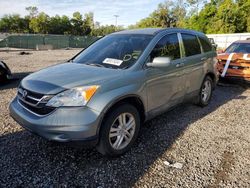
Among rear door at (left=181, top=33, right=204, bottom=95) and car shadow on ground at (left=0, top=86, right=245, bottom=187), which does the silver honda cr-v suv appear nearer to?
rear door at (left=181, top=33, right=204, bottom=95)

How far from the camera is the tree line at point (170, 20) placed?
37.2 m

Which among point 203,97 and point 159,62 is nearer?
point 159,62

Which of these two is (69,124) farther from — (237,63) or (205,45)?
(237,63)

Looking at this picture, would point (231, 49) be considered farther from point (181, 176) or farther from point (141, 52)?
point (181, 176)

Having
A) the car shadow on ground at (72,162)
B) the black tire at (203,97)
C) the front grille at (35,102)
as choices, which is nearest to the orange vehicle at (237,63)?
the black tire at (203,97)

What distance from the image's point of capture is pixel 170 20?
217 feet

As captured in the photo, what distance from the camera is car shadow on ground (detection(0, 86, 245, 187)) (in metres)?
2.69

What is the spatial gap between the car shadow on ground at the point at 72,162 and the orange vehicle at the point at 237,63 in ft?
13.5

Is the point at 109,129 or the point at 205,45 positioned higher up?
the point at 205,45

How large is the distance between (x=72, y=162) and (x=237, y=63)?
614 cm

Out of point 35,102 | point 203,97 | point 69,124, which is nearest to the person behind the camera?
point 69,124

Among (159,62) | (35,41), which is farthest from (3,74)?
(35,41)

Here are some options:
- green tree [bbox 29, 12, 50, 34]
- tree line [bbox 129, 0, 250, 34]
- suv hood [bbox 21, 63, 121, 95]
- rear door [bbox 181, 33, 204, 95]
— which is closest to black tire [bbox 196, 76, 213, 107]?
rear door [bbox 181, 33, 204, 95]

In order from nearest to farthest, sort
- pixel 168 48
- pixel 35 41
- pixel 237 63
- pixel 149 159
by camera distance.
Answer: pixel 149 159 → pixel 168 48 → pixel 237 63 → pixel 35 41
